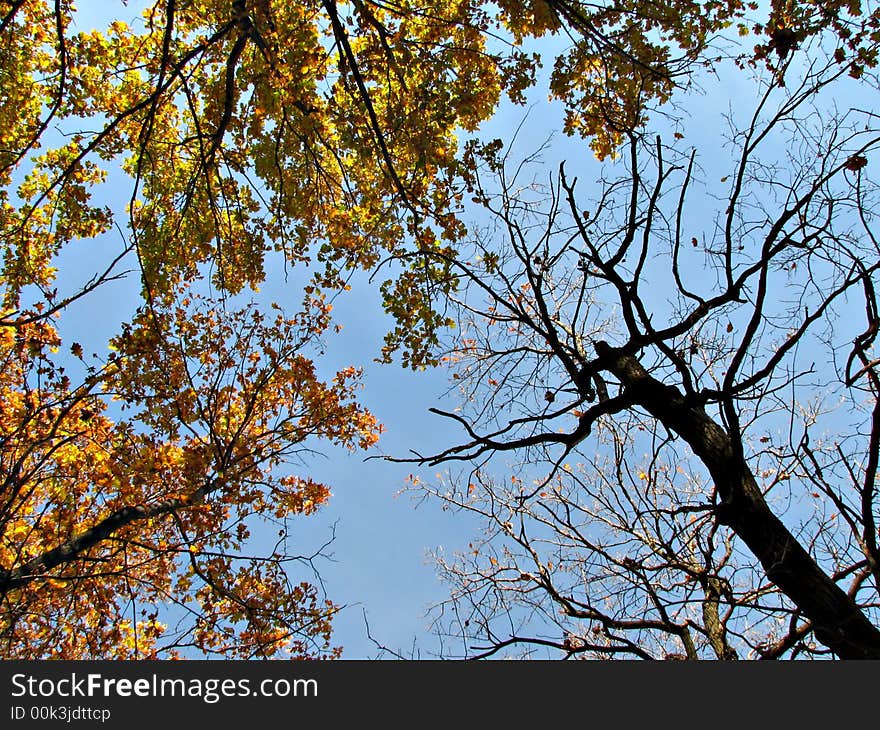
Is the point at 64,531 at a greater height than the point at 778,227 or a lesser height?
lesser

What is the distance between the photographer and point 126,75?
5.94 meters

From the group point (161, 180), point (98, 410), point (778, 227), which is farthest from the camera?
point (161, 180)

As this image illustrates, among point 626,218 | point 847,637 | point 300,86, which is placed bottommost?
point 847,637

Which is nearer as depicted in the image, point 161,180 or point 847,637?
point 847,637

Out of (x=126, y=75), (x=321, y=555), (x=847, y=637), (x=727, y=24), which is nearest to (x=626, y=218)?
(x=727, y=24)

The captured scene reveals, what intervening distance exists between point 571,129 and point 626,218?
1449 millimetres

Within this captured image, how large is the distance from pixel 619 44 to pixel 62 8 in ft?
15.8

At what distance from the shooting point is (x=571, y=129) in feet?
17.6

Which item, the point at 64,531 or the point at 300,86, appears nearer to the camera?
the point at 300,86

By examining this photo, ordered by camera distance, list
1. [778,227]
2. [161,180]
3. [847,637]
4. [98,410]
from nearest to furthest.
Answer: [847,637] → [778,227] → [98,410] → [161,180]

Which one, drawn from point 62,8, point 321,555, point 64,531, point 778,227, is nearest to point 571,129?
point 778,227

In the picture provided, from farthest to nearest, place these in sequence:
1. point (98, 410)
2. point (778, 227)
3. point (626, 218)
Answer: point (98, 410)
point (626, 218)
point (778, 227)

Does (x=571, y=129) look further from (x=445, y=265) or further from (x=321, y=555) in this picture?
(x=321, y=555)

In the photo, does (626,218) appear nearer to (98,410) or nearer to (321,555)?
(321,555)
